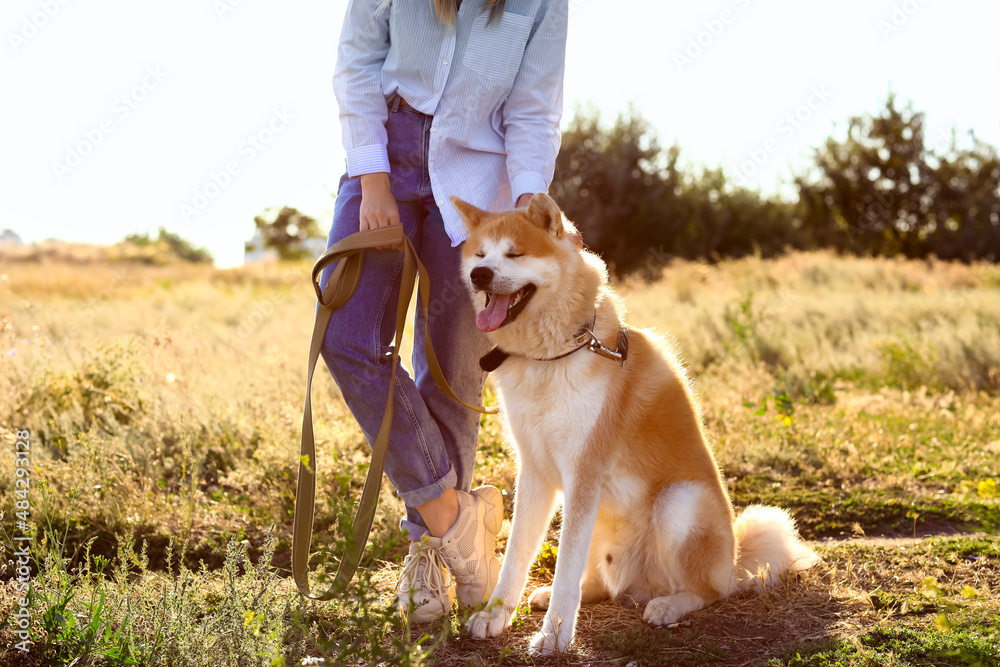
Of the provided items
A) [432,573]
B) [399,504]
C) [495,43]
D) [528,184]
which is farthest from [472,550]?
[495,43]

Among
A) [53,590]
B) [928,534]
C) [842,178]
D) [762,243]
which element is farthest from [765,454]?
[842,178]

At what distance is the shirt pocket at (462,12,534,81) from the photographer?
2.57 meters

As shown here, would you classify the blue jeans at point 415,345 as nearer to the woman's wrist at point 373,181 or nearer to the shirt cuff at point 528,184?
the woman's wrist at point 373,181

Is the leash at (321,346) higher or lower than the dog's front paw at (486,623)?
higher

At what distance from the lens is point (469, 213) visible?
252 cm

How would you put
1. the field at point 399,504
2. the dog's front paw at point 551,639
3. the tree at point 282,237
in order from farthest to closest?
1. the tree at point 282,237
2. the dog's front paw at point 551,639
3. the field at point 399,504

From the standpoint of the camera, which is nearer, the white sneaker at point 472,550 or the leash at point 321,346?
the leash at point 321,346

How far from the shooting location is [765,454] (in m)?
4.29

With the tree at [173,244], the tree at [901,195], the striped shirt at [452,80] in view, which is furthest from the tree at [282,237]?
the striped shirt at [452,80]

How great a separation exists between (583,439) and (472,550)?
2.06 ft

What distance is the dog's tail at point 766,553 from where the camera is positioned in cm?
272

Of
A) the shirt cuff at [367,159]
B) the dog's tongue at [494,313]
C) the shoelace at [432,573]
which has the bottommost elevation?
the shoelace at [432,573]

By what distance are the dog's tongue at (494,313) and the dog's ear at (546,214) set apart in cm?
27

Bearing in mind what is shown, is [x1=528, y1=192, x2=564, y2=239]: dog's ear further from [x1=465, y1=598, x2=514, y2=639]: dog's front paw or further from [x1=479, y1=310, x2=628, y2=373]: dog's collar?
[x1=465, y1=598, x2=514, y2=639]: dog's front paw
